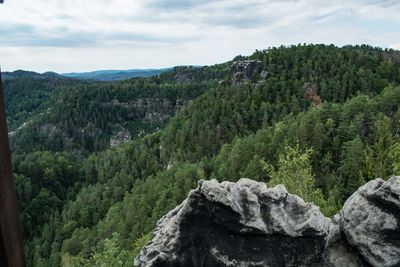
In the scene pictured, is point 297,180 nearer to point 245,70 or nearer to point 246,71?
point 246,71

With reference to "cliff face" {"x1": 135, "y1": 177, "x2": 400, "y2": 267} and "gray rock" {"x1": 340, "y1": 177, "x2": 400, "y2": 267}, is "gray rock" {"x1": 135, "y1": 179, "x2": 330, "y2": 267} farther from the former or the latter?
"gray rock" {"x1": 340, "y1": 177, "x2": 400, "y2": 267}

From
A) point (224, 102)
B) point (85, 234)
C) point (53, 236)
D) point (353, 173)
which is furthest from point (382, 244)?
point (224, 102)

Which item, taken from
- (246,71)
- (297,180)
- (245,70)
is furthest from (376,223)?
(245,70)

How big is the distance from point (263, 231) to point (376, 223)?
16.2ft

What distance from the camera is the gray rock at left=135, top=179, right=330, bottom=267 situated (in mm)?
19188

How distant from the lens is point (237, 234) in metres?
19.5

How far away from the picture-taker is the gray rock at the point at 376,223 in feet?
60.9

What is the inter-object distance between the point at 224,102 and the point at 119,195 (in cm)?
5035

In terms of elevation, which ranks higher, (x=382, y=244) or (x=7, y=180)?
(x=7, y=180)

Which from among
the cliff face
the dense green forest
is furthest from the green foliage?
the cliff face

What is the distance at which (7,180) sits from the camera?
2783mm

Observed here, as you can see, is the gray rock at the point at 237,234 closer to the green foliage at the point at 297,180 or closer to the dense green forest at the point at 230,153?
the green foliage at the point at 297,180

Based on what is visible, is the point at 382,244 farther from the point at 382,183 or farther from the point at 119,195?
the point at 119,195

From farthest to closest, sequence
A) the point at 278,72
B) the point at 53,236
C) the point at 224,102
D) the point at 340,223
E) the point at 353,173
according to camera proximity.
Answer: the point at 278,72 < the point at 224,102 < the point at 53,236 < the point at 353,173 < the point at 340,223
